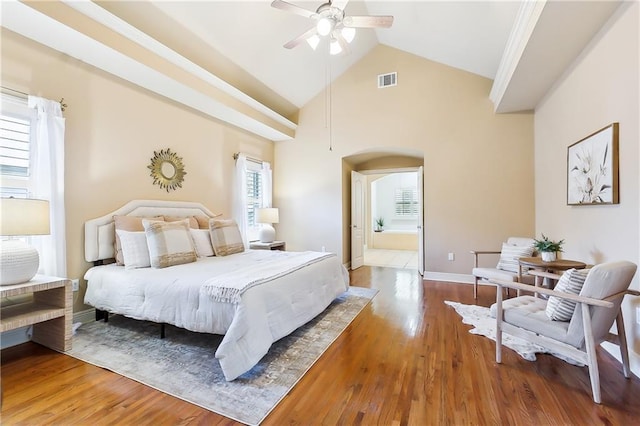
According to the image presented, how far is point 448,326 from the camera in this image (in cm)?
300

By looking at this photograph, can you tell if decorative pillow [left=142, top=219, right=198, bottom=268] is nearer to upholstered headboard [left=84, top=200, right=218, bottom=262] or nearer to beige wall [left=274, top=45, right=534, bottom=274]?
upholstered headboard [left=84, top=200, right=218, bottom=262]

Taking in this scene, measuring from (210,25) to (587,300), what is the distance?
4583mm

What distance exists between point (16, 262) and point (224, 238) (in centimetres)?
199

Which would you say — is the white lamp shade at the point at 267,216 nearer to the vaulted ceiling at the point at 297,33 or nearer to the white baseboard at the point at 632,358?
the vaulted ceiling at the point at 297,33

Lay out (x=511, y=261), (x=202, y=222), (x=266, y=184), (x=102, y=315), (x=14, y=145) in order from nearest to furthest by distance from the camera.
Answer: (x=14, y=145) → (x=102, y=315) → (x=511, y=261) → (x=202, y=222) → (x=266, y=184)

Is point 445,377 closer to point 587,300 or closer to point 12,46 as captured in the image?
point 587,300

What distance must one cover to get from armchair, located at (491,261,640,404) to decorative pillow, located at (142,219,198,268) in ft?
10.3

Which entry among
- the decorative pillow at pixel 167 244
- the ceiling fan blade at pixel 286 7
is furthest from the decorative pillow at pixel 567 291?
the decorative pillow at pixel 167 244

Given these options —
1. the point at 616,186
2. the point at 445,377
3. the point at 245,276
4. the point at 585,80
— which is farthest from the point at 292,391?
the point at 585,80

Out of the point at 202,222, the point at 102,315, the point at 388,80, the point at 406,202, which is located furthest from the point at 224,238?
the point at 406,202

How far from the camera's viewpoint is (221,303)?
2160 mm

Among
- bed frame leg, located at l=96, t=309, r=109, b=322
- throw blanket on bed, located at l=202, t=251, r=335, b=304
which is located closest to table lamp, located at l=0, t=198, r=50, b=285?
bed frame leg, located at l=96, t=309, r=109, b=322

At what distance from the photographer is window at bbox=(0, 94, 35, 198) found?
2.50 meters

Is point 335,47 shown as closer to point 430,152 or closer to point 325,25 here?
point 325,25
